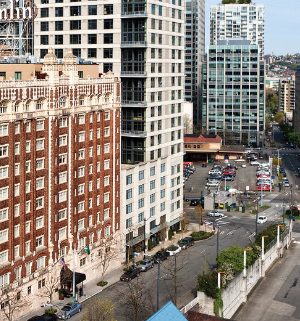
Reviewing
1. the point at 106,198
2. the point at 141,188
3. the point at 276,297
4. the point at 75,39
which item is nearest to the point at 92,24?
the point at 75,39

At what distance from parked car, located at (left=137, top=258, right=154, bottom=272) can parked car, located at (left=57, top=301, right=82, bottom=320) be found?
18.2 m

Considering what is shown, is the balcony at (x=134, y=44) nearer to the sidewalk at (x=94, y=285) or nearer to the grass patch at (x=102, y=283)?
the sidewalk at (x=94, y=285)

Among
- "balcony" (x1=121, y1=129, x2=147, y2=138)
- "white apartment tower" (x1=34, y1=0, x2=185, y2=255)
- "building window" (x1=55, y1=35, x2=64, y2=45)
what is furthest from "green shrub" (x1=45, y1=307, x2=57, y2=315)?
"building window" (x1=55, y1=35, x2=64, y2=45)

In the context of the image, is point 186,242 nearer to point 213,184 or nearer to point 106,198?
point 106,198

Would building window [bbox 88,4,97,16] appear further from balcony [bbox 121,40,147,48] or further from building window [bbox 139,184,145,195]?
building window [bbox 139,184,145,195]

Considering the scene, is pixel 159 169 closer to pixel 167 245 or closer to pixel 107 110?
pixel 167 245

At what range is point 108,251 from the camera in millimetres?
98312

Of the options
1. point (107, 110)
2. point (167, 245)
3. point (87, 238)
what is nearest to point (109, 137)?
point (107, 110)

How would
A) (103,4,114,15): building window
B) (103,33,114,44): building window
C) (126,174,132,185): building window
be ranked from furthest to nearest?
(103,33,114,44): building window < (103,4,114,15): building window < (126,174,132,185): building window

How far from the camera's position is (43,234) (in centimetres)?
8538

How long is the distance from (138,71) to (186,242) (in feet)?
96.6

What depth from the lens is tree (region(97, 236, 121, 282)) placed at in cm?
9599

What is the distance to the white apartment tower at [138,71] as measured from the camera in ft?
358

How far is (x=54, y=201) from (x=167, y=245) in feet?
109
